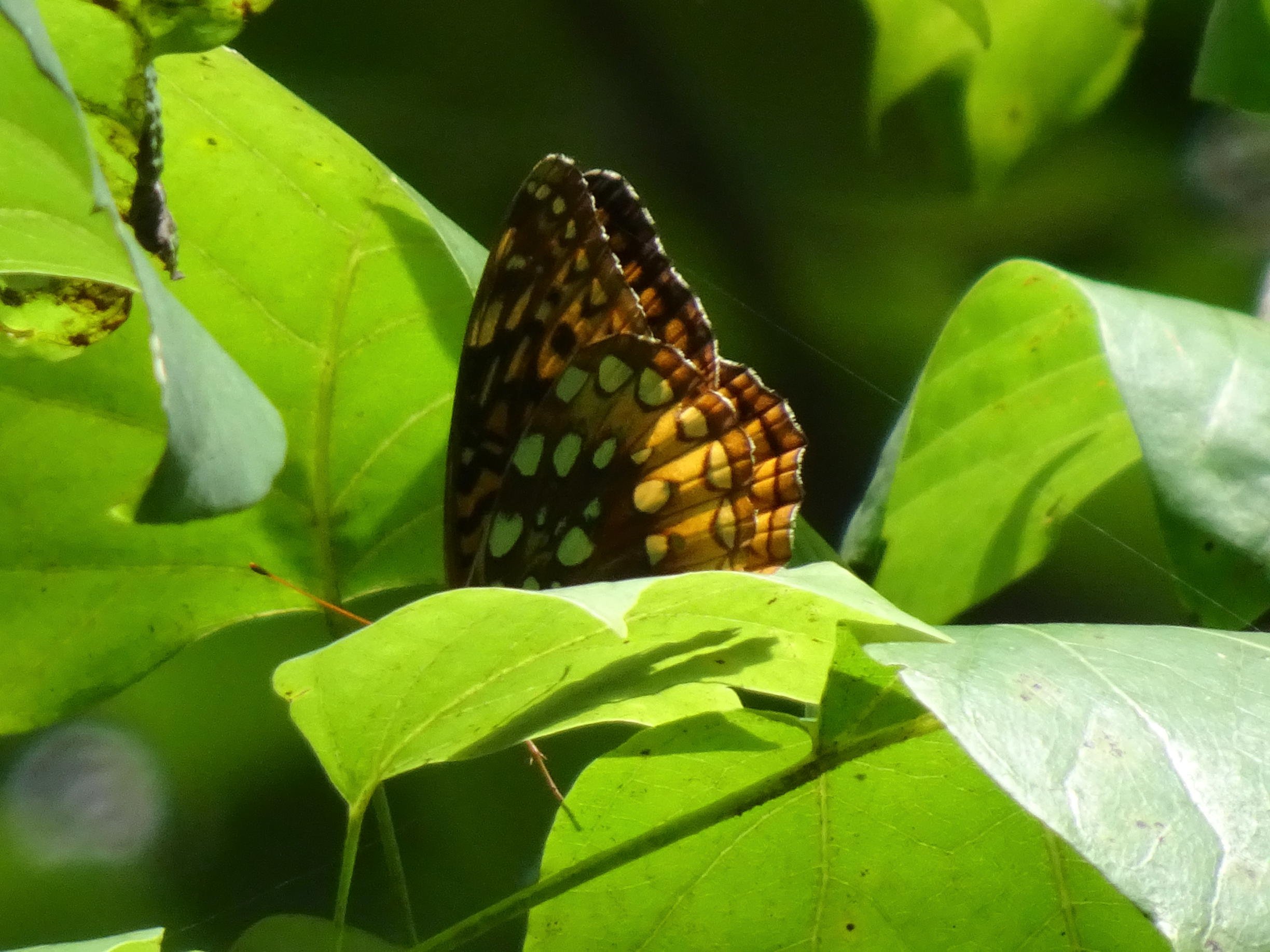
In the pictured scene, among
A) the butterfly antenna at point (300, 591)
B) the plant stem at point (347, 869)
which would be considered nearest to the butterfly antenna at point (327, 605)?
the butterfly antenna at point (300, 591)

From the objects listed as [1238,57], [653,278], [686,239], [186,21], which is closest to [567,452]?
[653,278]

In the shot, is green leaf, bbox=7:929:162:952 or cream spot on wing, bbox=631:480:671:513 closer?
green leaf, bbox=7:929:162:952

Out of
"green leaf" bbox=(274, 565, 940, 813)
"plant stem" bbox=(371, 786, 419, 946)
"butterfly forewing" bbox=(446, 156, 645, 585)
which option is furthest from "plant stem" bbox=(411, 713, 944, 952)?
"butterfly forewing" bbox=(446, 156, 645, 585)

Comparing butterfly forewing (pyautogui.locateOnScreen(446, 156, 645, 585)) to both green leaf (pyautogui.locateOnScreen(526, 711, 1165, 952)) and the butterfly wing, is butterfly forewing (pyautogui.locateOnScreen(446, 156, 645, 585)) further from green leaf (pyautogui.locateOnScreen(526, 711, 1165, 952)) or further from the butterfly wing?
green leaf (pyautogui.locateOnScreen(526, 711, 1165, 952))

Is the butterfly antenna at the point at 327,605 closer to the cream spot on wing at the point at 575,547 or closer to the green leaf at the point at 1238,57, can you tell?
the cream spot on wing at the point at 575,547

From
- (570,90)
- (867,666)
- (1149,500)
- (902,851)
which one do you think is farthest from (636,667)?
(570,90)

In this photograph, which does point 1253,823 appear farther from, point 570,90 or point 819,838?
point 570,90
